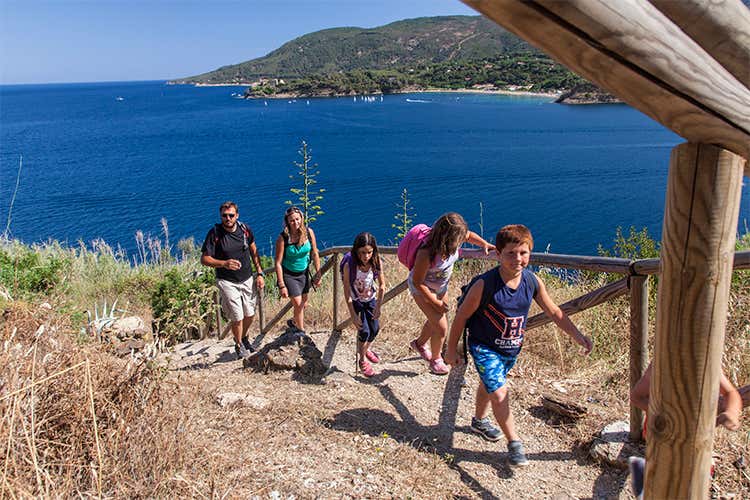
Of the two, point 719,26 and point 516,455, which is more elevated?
point 719,26

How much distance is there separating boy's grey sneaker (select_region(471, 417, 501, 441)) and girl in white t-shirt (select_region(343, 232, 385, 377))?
1262mm

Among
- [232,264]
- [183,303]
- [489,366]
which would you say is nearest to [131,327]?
[183,303]

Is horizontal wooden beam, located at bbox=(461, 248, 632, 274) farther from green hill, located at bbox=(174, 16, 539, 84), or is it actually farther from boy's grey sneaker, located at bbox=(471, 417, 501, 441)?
green hill, located at bbox=(174, 16, 539, 84)

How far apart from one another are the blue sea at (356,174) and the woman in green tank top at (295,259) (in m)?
9.15

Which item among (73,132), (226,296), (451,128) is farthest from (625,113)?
(226,296)

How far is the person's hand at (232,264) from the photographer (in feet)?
17.8

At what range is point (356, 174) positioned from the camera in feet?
153

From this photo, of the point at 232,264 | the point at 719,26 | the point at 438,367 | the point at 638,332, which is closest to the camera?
the point at 719,26

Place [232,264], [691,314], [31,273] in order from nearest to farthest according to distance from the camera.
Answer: [691,314], [232,264], [31,273]

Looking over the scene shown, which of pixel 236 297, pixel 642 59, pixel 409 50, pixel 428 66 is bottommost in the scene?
pixel 236 297

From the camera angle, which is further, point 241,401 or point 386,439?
point 241,401

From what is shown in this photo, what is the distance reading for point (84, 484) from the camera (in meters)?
2.47

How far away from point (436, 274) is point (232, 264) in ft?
7.04

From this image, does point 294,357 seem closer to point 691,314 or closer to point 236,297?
point 236,297
